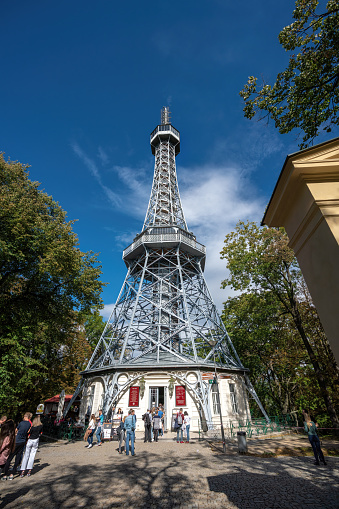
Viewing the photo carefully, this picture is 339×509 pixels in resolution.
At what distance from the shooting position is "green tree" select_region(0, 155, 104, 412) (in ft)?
37.3

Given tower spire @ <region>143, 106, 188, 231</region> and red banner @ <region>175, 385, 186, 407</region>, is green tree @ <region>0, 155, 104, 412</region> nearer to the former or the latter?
red banner @ <region>175, 385, 186, 407</region>

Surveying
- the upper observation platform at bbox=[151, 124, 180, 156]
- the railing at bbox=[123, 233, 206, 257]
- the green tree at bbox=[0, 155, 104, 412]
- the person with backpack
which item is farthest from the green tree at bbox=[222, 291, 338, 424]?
the upper observation platform at bbox=[151, 124, 180, 156]

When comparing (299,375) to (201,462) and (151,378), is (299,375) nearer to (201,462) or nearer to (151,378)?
(151,378)

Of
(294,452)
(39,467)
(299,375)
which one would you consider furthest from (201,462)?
(299,375)

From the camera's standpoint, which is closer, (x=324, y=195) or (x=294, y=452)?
(x=324, y=195)

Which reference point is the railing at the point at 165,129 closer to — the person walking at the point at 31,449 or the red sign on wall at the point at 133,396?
the red sign on wall at the point at 133,396

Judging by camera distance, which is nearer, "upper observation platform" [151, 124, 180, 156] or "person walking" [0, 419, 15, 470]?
"person walking" [0, 419, 15, 470]

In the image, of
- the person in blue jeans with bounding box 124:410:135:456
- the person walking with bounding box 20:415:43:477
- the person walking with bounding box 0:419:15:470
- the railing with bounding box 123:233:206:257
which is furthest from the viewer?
the railing with bounding box 123:233:206:257

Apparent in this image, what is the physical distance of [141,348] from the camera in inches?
876

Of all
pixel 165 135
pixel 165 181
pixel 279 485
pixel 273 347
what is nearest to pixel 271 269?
pixel 273 347

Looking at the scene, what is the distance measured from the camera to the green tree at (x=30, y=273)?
1138cm

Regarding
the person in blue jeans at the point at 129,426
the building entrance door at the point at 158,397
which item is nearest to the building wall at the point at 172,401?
the building entrance door at the point at 158,397

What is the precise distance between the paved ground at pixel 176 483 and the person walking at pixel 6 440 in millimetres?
602

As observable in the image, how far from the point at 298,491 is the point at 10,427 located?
275 inches
